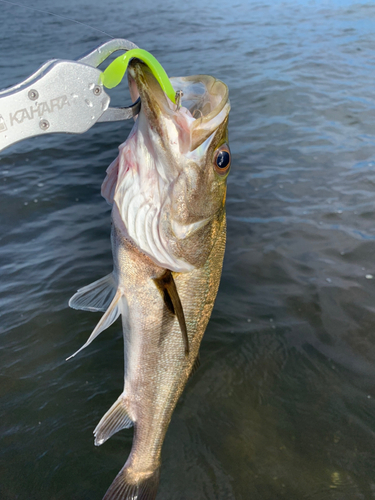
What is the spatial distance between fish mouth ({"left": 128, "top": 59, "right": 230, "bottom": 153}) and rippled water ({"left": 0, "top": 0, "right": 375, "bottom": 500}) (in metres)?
2.39

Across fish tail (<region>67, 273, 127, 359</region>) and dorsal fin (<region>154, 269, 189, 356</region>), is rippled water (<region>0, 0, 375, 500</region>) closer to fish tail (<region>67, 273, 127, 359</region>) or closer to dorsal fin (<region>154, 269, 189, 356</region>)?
fish tail (<region>67, 273, 127, 359</region>)

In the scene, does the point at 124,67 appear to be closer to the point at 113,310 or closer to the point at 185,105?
the point at 185,105

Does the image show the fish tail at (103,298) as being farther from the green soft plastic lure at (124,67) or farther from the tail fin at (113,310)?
the green soft plastic lure at (124,67)

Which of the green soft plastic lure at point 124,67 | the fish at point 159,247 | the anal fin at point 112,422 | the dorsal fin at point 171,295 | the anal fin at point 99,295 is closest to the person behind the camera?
the green soft plastic lure at point 124,67

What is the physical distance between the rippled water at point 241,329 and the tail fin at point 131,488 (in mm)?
562

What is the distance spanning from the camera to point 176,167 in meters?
1.74

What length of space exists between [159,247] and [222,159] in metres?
0.47

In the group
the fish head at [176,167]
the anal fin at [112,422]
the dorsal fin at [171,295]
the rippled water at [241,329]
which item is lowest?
the rippled water at [241,329]

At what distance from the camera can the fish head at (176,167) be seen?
5.40 ft

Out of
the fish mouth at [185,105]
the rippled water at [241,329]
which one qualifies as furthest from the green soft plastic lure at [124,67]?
the rippled water at [241,329]

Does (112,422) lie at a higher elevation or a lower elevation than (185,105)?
lower

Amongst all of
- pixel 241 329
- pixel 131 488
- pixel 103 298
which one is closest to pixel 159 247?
pixel 103 298

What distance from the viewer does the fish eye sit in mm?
1804

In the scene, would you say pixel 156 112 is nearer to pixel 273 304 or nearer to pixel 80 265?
pixel 273 304
